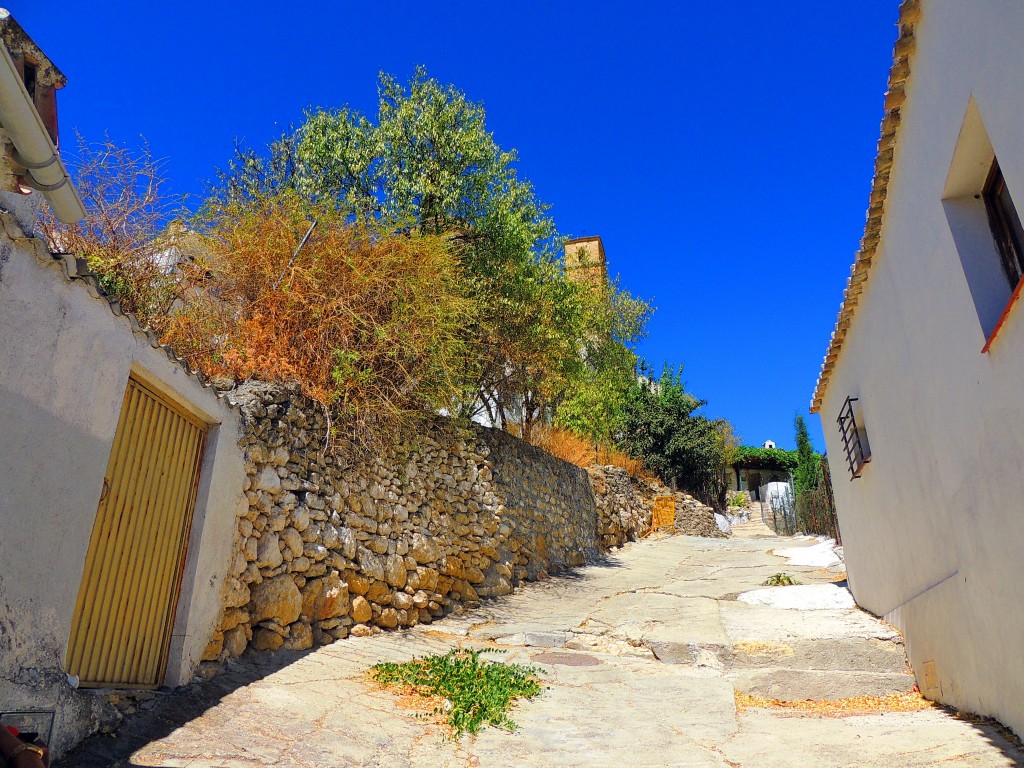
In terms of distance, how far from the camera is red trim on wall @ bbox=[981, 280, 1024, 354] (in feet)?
10.4

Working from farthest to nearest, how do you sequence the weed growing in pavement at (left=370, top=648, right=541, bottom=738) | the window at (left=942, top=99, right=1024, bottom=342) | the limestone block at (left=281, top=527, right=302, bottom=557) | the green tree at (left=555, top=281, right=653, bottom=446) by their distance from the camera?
the green tree at (left=555, top=281, right=653, bottom=446), the limestone block at (left=281, top=527, right=302, bottom=557), the weed growing in pavement at (left=370, top=648, right=541, bottom=738), the window at (left=942, top=99, right=1024, bottom=342)

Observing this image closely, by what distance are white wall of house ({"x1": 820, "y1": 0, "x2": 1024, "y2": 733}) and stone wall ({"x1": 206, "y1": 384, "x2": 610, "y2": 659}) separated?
4.91 meters

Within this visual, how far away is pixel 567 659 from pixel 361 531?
2.44 meters

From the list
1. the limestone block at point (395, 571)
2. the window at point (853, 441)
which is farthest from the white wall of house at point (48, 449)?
the window at point (853, 441)

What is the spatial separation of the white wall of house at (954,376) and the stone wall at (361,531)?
4.91m

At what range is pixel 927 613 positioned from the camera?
5.20m

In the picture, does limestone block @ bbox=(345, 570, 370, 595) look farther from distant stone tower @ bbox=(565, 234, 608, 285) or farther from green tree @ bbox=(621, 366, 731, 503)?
green tree @ bbox=(621, 366, 731, 503)

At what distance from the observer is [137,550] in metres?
4.20

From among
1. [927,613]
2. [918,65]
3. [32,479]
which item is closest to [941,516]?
[927,613]

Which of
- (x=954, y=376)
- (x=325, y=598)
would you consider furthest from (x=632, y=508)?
(x=954, y=376)

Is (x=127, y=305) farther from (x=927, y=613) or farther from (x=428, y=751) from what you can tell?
(x=927, y=613)

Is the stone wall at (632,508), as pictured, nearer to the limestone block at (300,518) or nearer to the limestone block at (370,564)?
the limestone block at (370,564)

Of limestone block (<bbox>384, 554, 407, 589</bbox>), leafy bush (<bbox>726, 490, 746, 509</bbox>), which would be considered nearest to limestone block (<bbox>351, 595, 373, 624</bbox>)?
limestone block (<bbox>384, 554, 407, 589</bbox>)

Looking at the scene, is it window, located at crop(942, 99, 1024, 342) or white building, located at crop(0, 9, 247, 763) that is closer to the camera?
white building, located at crop(0, 9, 247, 763)
